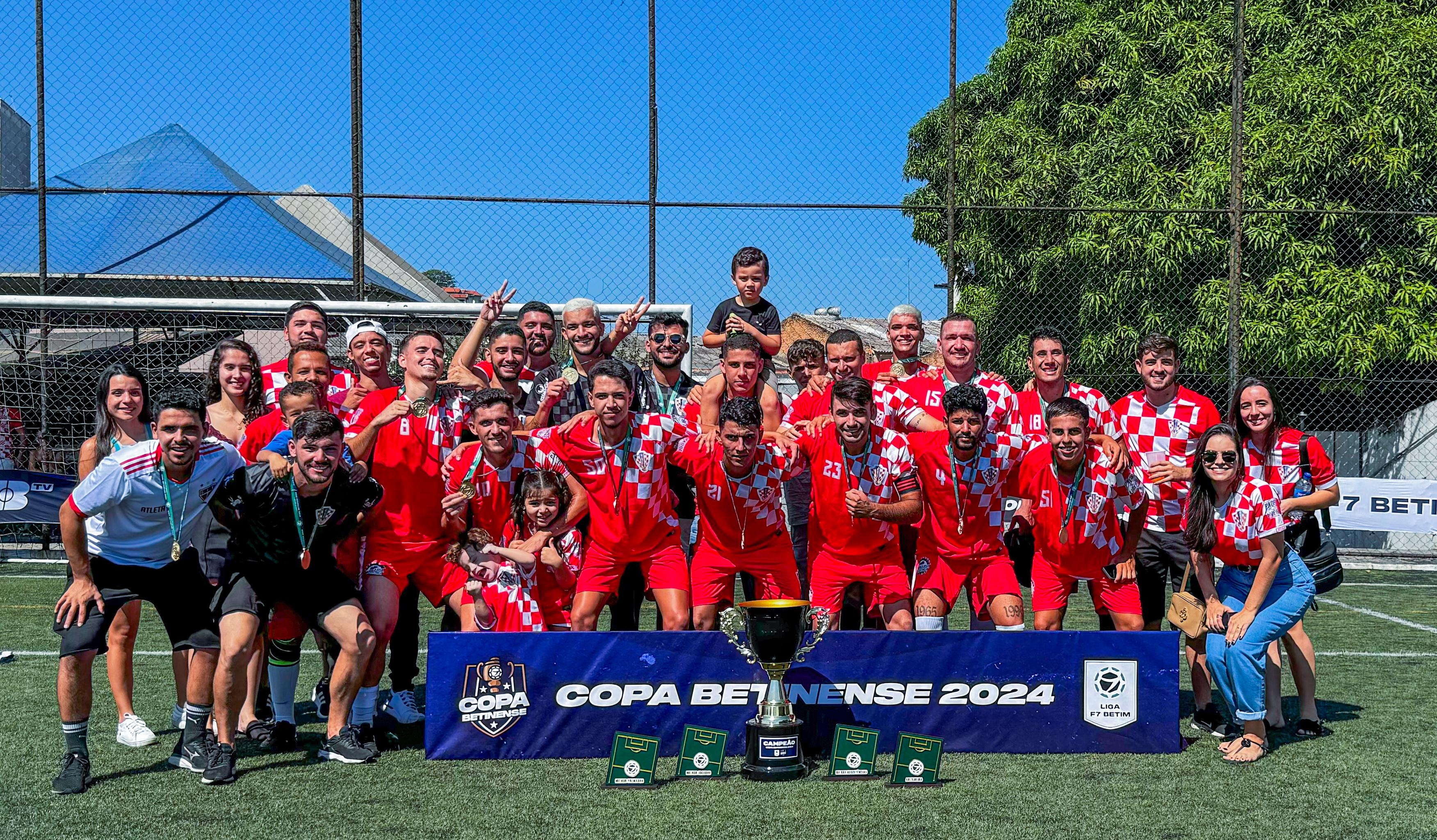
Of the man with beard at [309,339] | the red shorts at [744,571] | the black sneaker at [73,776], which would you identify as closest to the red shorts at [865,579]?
the red shorts at [744,571]

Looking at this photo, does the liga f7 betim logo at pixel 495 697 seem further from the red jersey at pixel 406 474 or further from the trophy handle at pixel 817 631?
the trophy handle at pixel 817 631

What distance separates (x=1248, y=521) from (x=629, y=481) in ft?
9.37

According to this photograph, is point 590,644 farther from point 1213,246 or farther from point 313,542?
point 1213,246

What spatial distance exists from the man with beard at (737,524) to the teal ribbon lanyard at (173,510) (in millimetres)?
2233

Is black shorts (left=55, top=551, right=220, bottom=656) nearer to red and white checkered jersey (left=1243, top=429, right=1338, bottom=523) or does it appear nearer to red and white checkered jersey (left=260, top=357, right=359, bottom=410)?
red and white checkered jersey (left=260, top=357, right=359, bottom=410)

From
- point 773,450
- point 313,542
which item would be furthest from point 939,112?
point 313,542

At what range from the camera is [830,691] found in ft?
18.1

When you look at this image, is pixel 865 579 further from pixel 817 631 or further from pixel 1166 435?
pixel 1166 435

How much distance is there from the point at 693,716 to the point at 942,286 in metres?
7.73

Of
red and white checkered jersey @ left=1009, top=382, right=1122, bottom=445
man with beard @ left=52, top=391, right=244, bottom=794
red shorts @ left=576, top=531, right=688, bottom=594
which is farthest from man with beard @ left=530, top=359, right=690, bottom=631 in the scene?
red and white checkered jersey @ left=1009, top=382, right=1122, bottom=445

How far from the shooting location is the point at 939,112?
2194 cm

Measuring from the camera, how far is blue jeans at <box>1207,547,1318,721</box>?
5.63 metres

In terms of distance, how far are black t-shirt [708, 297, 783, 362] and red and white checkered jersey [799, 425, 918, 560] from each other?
4.44 feet

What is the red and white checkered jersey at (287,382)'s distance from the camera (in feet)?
21.0
